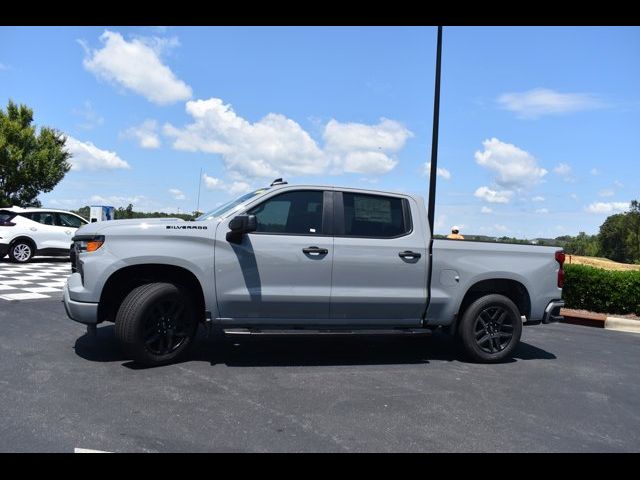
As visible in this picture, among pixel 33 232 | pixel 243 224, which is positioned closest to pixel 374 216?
pixel 243 224

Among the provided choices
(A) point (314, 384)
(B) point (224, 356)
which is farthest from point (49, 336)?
(A) point (314, 384)

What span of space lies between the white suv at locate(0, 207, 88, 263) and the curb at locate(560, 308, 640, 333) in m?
12.6

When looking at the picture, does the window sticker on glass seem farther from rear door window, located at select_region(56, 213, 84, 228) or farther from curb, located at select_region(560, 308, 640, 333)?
rear door window, located at select_region(56, 213, 84, 228)

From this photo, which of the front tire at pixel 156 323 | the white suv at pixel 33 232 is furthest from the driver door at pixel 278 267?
the white suv at pixel 33 232

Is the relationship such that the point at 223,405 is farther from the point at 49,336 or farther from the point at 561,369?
the point at 561,369

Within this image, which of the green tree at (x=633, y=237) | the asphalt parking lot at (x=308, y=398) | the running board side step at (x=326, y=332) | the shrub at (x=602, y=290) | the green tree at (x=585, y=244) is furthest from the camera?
the green tree at (x=585, y=244)

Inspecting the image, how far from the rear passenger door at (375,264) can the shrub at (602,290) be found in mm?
5401

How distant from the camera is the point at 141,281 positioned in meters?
5.22

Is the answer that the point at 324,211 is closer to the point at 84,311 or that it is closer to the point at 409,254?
the point at 409,254

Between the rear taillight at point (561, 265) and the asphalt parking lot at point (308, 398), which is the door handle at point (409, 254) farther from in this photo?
the rear taillight at point (561, 265)

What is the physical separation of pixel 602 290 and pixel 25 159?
939 inches

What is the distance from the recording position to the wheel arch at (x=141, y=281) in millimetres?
5066

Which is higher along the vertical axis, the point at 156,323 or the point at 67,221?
the point at 67,221
